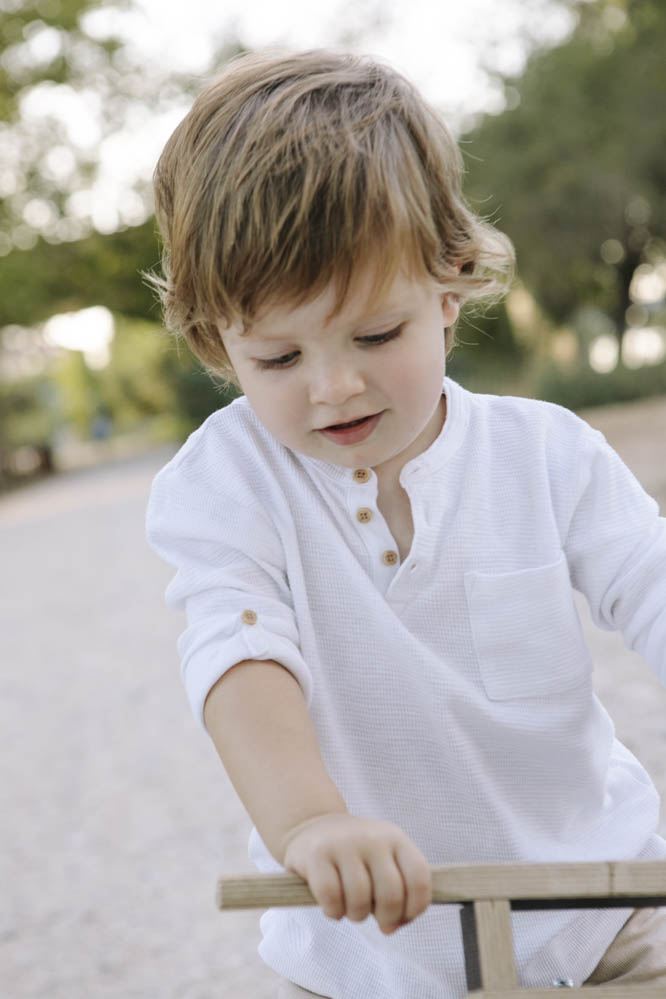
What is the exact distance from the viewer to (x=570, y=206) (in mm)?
20500

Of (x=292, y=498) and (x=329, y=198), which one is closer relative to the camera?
(x=329, y=198)

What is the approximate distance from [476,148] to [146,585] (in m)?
13.4

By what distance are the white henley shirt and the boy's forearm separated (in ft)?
0.47

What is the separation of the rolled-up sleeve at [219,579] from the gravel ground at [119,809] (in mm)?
2138

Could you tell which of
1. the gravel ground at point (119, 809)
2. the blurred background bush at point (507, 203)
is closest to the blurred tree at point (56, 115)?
the blurred background bush at point (507, 203)

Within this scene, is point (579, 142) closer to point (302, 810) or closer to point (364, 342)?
point (364, 342)

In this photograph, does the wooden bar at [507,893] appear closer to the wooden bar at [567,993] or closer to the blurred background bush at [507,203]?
the wooden bar at [567,993]

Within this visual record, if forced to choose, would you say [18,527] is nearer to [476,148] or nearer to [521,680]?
[476,148]

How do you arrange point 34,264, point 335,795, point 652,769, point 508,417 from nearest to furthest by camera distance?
point 335,795 < point 508,417 < point 652,769 < point 34,264

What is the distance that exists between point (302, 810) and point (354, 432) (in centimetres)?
45

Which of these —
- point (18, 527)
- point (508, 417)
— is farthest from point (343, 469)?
point (18, 527)

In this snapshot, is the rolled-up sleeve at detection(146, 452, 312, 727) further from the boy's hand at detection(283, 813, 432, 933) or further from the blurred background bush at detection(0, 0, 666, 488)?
the blurred background bush at detection(0, 0, 666, 488)

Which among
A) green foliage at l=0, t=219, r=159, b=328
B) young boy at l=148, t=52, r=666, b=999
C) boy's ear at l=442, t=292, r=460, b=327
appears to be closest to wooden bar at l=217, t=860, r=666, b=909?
young boy at l=148, t=52, r=666, b=999

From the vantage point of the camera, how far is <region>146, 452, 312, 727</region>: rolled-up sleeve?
1.32 meters
